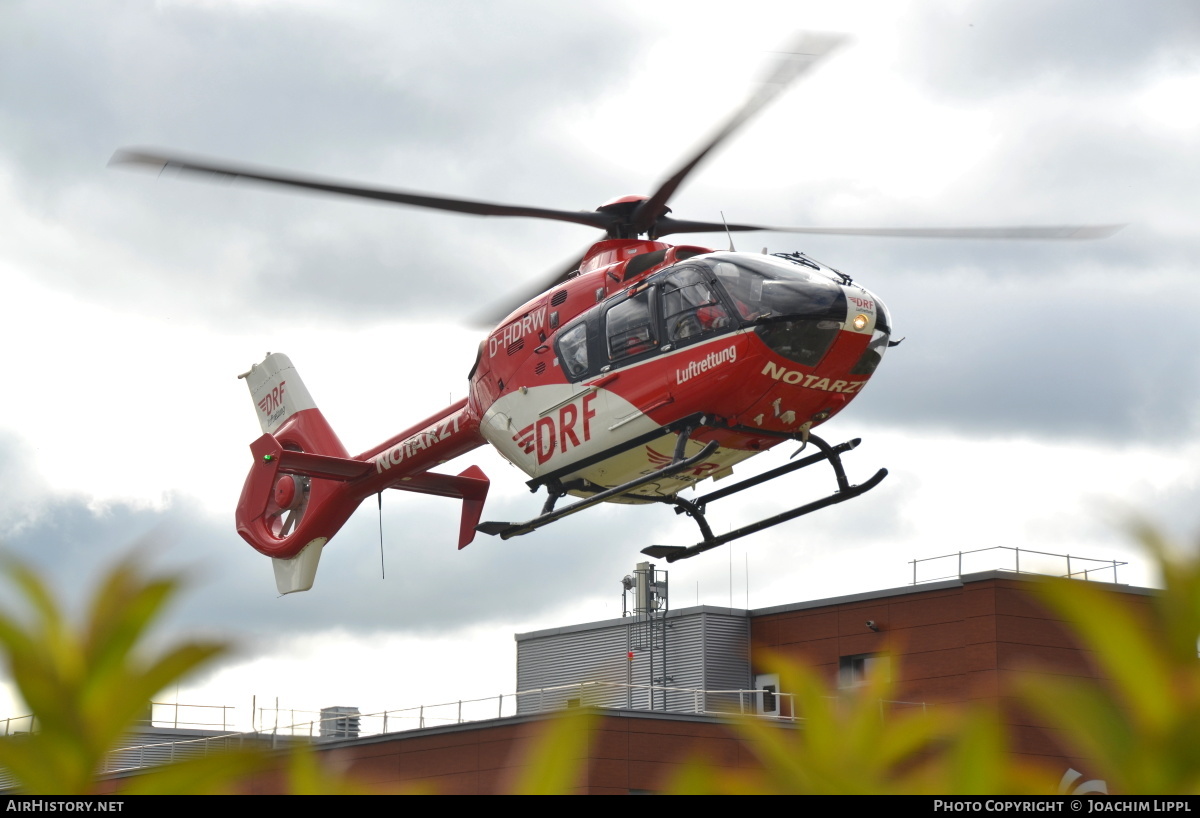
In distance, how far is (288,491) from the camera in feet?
90.3

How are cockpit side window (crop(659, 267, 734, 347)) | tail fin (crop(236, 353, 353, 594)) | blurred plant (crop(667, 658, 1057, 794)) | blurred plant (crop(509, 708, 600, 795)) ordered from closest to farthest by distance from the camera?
blurred plant (crop(509, 708, 600, 795)) < blurred plant (crop(667, 658, 1057, 794)) < cockpit side window (crop(659, 267, 734, 347)) < tail fin (crop(236, 353, 353, 594))

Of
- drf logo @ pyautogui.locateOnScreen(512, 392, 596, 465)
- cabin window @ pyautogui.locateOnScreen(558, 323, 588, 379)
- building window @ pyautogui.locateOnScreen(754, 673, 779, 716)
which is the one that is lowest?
building window @ pyautogui.locateOnScreen(754, 673, 779, 716)

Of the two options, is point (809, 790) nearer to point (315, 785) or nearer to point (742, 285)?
point (315, 785)

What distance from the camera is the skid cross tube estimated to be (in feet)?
60.2

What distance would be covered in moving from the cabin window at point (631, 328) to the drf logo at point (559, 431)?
808 millimetres

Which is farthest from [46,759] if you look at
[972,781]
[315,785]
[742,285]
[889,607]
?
[889,607]

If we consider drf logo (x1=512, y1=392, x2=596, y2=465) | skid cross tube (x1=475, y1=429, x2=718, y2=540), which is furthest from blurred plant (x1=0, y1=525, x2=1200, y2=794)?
drf logo (x1=512, y1=392, x2=596, y2=465)

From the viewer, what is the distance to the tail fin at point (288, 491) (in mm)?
26891

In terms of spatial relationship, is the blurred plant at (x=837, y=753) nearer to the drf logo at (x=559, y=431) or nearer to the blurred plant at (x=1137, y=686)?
the blurred plant at (x=1137, y=686)

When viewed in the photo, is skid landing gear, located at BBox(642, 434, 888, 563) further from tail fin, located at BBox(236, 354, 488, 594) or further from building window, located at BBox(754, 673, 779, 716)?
building window, located at BBox(754, 673, 779, 716)

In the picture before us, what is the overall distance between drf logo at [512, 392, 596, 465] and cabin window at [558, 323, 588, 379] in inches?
15.8

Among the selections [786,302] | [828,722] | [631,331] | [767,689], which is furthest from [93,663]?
[767,689]

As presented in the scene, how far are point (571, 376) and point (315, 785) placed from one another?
17.8 metres

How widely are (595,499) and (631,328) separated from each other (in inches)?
100
